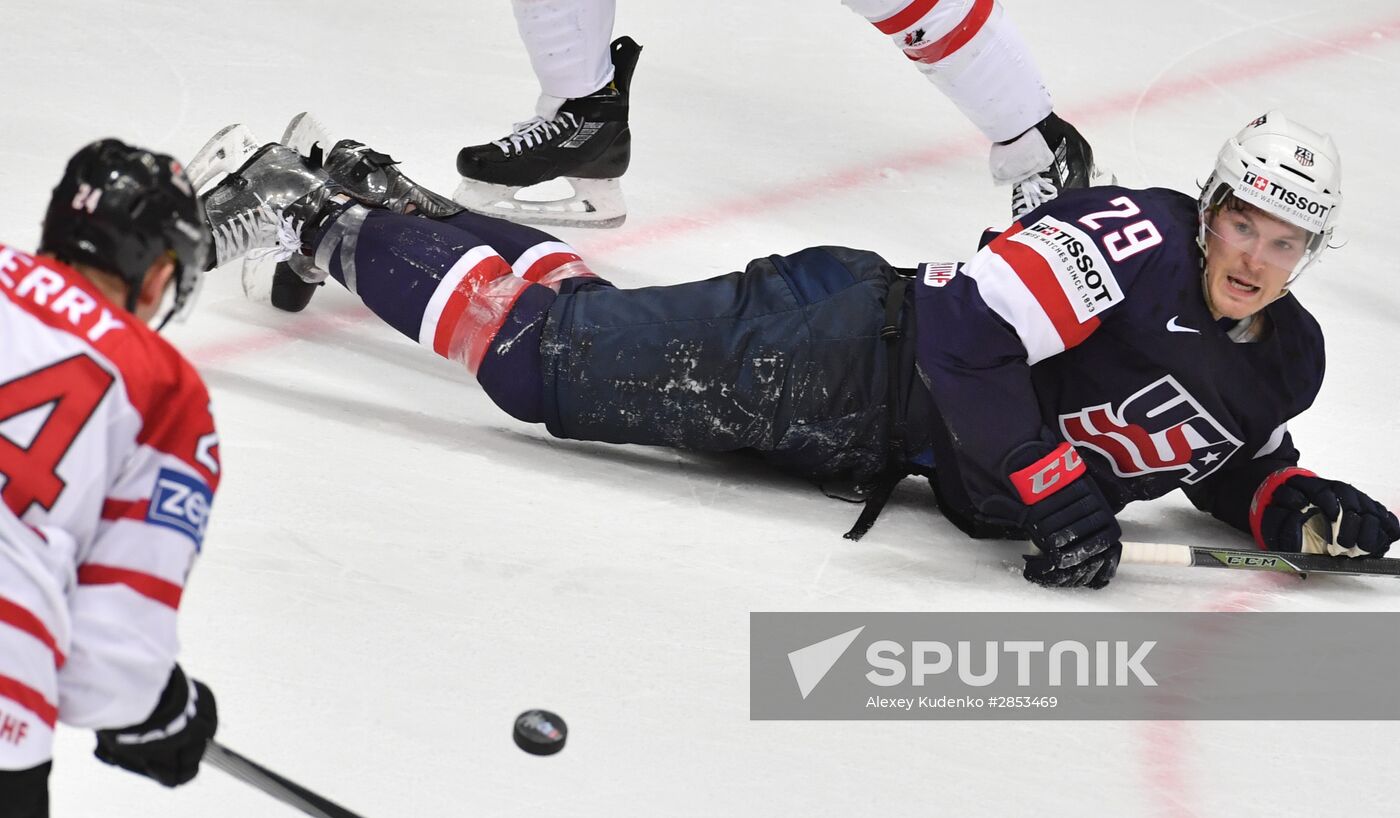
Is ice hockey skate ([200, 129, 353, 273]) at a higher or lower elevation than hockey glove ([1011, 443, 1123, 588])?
higher

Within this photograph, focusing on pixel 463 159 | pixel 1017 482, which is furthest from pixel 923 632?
pixel 463 159

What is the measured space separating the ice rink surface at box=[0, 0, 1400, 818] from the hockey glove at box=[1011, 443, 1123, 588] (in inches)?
2.4

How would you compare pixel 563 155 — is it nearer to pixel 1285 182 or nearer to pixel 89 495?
pixel 1285 182

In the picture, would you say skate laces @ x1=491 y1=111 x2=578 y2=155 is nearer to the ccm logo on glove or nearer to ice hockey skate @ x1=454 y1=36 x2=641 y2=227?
ice hockey skate @ x1=454 y1=36 x2=641 y2=227

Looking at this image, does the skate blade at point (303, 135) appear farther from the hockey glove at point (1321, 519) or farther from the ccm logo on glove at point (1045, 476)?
the hockey glove at point (1321, 519)

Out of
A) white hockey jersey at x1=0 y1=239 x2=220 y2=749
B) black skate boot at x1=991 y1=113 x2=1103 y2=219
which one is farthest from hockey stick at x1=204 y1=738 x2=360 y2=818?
black skate boot at x1=991 y1=113 x2=1103 y2=219

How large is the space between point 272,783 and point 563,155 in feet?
6.19

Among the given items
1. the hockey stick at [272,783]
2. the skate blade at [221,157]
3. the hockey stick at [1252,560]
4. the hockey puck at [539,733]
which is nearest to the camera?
the hockey stick at [272,783]

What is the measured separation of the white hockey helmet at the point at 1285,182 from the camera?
2.18m

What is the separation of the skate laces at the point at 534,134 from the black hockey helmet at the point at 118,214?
189cm

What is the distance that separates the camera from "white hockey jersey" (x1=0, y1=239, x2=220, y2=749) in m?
1.19

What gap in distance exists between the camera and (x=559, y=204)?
338 centimetres

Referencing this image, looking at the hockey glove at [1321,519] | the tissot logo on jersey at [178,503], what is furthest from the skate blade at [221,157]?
the hockey glove at [1321,519]

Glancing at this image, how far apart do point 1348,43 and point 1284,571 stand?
2762 millimetres
